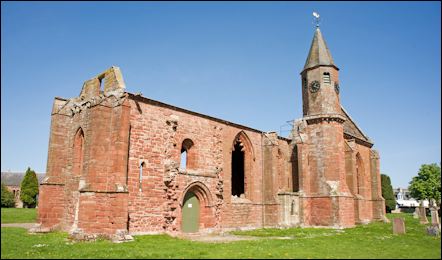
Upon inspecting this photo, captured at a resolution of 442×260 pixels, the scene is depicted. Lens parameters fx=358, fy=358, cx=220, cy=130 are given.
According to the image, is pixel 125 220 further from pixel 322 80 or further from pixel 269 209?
pixel 322 80

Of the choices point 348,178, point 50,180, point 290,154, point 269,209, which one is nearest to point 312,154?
point 290,154

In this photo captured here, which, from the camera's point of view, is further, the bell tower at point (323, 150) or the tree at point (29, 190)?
the tree at point (29, 190)

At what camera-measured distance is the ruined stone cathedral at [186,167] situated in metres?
15.7

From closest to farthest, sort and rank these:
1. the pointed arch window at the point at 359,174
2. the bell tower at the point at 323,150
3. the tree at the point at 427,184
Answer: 1. the bell tower at the point at 323,150
2. the pointed arch window at the point at 359,174
3. the tree at the point at 427,184

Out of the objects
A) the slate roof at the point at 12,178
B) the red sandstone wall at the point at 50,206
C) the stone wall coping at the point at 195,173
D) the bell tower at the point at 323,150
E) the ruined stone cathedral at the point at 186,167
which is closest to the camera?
the ruined stone cathedral at the point at 186,167

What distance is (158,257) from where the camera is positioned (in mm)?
10250

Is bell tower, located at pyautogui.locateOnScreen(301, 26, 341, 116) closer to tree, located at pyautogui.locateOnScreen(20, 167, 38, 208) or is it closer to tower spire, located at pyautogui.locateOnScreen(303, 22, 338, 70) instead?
tower spire, located at pyautogui.locateOnScreen(303, 22, 338, 70)

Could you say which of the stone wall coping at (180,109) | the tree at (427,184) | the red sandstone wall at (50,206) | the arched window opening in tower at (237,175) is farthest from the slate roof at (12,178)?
the tree at (427,184)

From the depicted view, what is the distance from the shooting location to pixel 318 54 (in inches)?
1089

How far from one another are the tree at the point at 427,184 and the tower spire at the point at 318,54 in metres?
34.0

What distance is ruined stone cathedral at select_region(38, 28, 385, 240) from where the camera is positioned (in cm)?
1566

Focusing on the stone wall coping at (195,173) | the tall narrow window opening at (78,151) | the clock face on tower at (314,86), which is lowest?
the stone wall coping at (195,173)

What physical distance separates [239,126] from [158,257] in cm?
1394

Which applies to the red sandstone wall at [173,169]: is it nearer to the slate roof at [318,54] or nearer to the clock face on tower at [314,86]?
the clock face on tower at [314,86]
